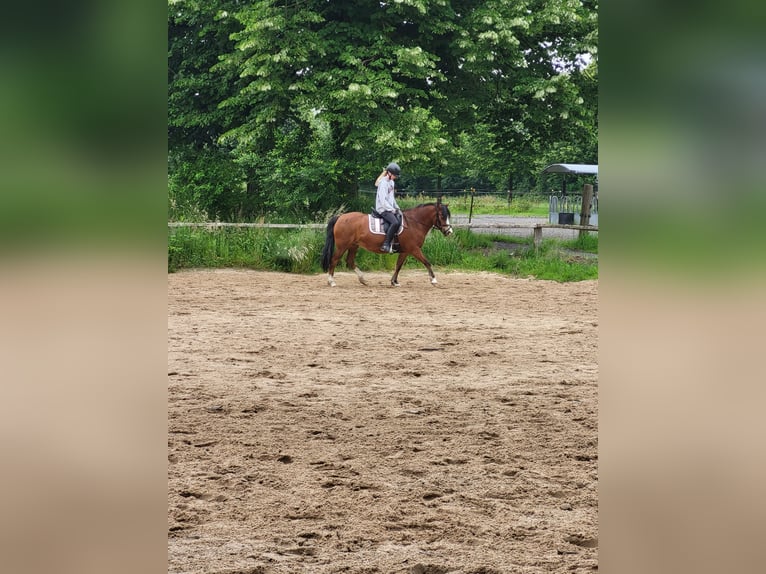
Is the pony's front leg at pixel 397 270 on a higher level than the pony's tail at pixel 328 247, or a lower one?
lower

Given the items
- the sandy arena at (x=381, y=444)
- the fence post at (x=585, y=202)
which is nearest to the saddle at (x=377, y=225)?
the sandy arena at (x=381, y=444)

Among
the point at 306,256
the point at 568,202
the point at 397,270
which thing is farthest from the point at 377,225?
the point at 568,202

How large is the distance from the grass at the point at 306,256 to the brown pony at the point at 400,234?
164cm

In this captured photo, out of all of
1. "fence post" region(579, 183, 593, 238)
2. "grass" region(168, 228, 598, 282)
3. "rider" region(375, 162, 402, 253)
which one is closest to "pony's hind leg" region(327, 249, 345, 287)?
"rider" region(375, 162, 402, 253)

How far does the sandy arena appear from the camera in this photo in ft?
10.5

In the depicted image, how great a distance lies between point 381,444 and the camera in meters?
4.72

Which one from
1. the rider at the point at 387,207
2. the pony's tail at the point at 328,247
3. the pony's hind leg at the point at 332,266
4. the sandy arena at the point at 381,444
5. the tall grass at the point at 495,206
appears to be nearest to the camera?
the sandy arena at the point at 381,444

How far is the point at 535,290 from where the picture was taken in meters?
12.9

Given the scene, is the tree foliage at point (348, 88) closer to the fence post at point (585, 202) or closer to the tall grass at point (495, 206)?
the fence post at point (585, 202)

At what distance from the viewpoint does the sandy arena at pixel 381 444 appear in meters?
3.20
